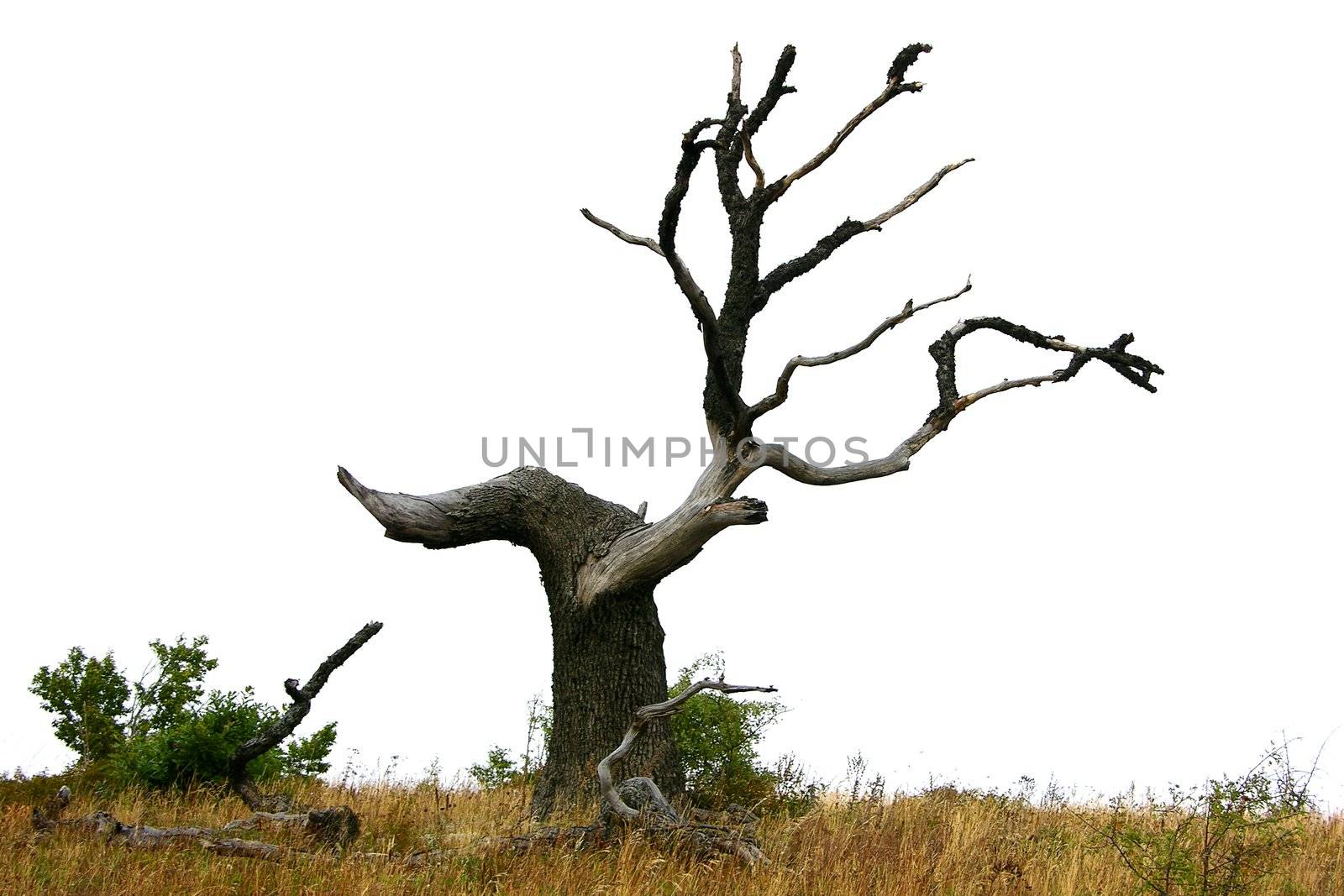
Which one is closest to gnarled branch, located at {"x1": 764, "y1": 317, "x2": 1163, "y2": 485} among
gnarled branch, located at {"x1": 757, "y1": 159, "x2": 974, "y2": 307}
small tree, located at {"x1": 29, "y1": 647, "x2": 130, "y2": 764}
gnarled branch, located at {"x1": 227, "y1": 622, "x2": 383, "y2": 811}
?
gnarled branch, located at {"x1": 757, "y1": 159, "x2": 974, "y2": 307}

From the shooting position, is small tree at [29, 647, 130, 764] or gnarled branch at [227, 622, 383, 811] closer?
gnarled branch at [227, 622, 383, 811]

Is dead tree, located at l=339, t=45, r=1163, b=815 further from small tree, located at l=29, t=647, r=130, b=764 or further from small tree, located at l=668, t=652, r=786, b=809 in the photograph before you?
small tree, located at l=29, t=647, r=130, b=764

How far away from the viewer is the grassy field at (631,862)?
25.7 feet

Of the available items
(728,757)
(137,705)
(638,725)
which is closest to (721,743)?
(728,757)

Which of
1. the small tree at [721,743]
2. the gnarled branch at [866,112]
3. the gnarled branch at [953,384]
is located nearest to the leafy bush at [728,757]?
the small tree at [721,743]

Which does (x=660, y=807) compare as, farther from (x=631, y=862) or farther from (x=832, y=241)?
(x=832, y=241)

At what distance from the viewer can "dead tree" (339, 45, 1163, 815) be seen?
11875 millimetres

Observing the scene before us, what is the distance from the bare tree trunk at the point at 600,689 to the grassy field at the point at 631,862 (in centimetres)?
71

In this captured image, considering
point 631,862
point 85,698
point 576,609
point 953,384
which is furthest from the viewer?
point 85,698

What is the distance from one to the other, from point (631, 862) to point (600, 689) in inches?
158

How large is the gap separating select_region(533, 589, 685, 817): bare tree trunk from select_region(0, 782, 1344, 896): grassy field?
0.71 metres

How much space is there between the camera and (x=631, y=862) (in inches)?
322

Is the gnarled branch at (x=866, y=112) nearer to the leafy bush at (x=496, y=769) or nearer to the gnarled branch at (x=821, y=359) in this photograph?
the gnarled branch at (x=821, y=359)

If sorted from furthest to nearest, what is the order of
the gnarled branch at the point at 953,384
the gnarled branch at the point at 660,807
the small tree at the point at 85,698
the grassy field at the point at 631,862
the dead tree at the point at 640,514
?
1. the small tree at the point at 85,698
2. the gnarled branch at the point at 953,384
3. the dead tree at the point at 640,514
4. the gnarled branch at the point at 660,807
5. the grassy field at the point at 631,862
